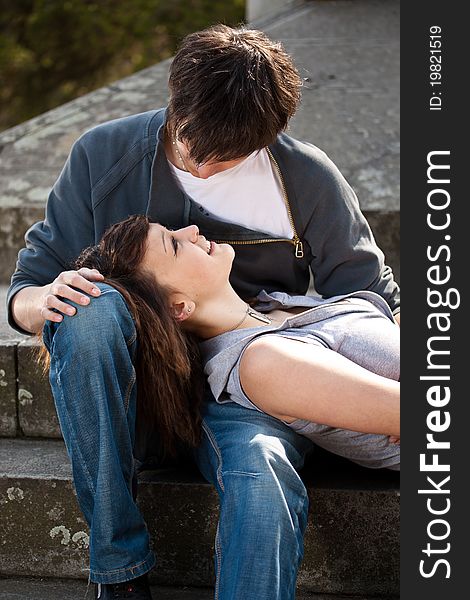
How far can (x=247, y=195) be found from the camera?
2.50 meters

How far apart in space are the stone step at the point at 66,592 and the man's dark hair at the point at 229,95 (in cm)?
99

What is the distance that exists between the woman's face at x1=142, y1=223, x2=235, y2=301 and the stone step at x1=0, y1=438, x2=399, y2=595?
460 millimetres

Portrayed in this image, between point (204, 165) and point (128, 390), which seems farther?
point (204, 165)

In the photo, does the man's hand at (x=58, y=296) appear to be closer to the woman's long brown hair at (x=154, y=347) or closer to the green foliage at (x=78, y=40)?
the woman's long brown hair at (x=154, y=347)

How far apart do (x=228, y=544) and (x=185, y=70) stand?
3.34ft

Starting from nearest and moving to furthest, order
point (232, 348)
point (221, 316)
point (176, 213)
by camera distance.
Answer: point (232, 348), point (221, 316), point (176, 213)

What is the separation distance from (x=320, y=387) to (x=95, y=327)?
478 millimetres

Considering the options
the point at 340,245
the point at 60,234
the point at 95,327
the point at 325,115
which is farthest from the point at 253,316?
the point at 325,115

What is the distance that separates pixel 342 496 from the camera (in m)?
2.25

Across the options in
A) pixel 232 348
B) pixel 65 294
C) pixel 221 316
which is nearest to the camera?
pixel 65 294

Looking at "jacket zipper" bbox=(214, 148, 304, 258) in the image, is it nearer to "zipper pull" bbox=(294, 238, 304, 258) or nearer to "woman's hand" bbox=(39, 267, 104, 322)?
"zipper pull" bbox=(294, 238, 304, 258)

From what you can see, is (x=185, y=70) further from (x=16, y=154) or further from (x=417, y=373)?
(x=16, y=154)

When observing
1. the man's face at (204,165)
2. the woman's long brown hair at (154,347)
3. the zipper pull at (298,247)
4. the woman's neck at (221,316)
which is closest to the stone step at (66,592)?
the woman's long brown hair at (154,347)

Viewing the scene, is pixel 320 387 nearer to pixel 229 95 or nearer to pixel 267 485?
pixel 267 485
